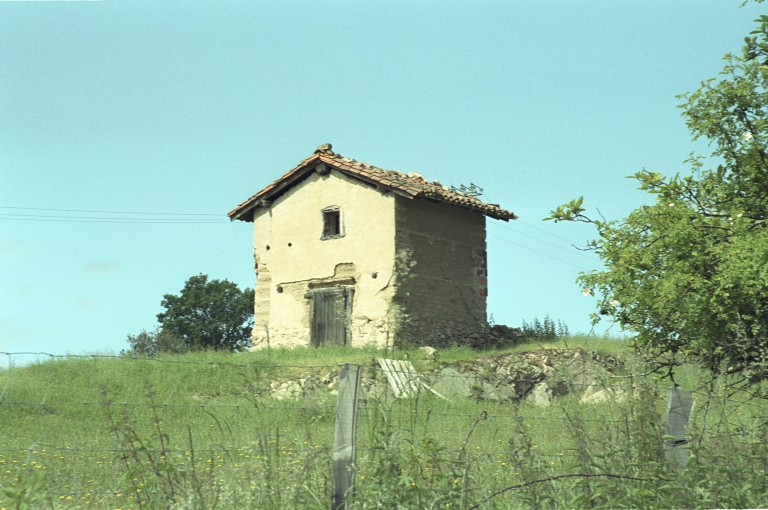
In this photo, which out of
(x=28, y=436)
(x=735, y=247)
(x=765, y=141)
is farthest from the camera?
(x=28, y=436)

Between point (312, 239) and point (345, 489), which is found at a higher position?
point (312, 239)

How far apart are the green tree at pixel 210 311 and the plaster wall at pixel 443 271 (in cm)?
2414

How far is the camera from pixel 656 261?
30.0 feet

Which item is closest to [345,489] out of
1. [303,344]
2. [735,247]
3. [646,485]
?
[646,485]

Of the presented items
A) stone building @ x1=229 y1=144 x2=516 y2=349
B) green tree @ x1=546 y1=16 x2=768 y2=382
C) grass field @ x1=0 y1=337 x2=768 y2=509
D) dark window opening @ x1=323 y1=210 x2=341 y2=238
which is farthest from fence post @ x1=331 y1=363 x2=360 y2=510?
dark window opening @ x1=323 y1=210 x2=341 y2=238

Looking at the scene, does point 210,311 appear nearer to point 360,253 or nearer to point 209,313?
point 209,313

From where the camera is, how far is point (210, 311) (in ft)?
143

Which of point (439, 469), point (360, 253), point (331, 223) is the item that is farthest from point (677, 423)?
point (331, 223)

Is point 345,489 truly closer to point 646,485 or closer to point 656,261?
point 646,485

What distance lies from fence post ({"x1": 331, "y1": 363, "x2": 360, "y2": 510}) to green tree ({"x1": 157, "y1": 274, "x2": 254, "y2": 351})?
39.4m

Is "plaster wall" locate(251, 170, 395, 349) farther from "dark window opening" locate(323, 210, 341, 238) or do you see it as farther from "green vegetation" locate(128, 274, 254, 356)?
"green vegetation" locate(128, 274, 254, 356)

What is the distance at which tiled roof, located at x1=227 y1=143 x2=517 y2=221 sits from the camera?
1920 centimetres

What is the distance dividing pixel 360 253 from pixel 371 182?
1.80 metres

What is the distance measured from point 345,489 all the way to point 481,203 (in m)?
17.6
